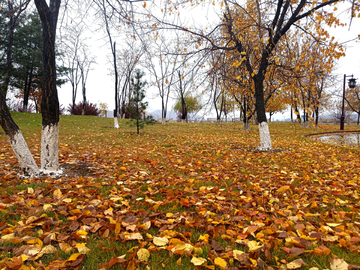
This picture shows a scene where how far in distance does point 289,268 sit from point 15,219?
9.69 feet

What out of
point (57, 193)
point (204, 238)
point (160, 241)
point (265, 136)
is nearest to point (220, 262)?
point (204, 238)

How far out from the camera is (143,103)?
11430mm

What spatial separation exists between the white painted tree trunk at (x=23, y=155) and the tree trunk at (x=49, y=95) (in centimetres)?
22

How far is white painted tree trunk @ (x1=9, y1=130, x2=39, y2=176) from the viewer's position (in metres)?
3.89

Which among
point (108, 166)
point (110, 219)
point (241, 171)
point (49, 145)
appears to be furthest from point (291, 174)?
point (49, 145)

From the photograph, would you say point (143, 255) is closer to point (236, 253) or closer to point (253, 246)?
point (236, 253)

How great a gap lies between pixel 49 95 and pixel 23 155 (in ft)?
4.23

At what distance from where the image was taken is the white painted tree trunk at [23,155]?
389cm

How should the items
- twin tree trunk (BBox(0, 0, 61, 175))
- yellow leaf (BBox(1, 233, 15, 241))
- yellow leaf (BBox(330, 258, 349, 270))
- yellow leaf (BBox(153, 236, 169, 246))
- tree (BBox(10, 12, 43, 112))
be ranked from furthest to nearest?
1. tree (BBox(10, 12, 43, 112))
2. twin tree trunk (BBox(0, 0, 61, 175))
3. yellow leaf (BBox(1, 233, 15, 241))
4. yellow leaf (BBox(153, 236, 169, 246))
5. yellow leaf (BBox(330, 258, 349, 270))

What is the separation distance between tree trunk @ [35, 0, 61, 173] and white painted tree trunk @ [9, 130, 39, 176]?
0.71ft

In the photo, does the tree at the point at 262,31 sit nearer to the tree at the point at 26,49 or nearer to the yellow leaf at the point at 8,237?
the yellow leaf at the point at 8,237

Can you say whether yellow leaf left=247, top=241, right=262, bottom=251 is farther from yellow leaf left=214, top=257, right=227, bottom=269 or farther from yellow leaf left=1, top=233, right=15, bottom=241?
yellow leaf left=1, top=233, right=15, bottom=241

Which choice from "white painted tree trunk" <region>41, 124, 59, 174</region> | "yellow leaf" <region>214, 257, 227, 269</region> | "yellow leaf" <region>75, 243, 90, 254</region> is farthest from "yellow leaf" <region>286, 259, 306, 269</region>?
"white painted tree trunk" <region>41, 124, 59, 174</region>

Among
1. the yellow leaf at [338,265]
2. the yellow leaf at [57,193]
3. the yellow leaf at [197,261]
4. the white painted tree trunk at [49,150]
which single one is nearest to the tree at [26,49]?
the white painted tree trunk at [49,150]
